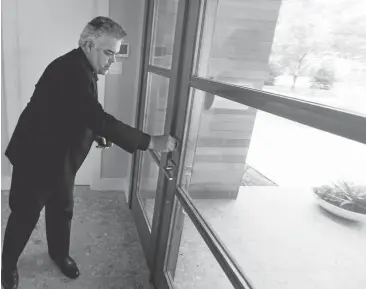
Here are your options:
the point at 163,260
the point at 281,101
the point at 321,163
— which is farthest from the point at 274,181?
the point at 163,260

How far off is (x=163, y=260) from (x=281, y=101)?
1.22m

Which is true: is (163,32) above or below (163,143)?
above

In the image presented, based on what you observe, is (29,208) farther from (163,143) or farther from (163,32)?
(163,32)

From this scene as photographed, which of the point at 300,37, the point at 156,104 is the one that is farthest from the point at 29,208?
the point at 300,37

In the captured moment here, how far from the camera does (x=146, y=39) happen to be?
2238 millimetres

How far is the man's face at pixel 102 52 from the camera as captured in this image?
55.7 inches

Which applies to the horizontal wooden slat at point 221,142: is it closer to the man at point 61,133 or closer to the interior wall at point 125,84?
the man at point 61,133

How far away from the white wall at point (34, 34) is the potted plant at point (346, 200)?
231cm

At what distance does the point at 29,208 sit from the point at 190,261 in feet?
2.79

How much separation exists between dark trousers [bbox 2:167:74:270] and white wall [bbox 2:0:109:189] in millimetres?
1319

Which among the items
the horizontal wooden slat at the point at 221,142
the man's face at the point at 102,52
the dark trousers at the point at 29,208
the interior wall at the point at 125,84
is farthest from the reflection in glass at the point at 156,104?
the dark trousers at the point at 29,208

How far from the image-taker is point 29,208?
153 centimetres

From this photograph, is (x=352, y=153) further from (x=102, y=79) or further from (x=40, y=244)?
(x=102, y=79)

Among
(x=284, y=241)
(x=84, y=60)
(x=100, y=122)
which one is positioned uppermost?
(x=84, y=60)
